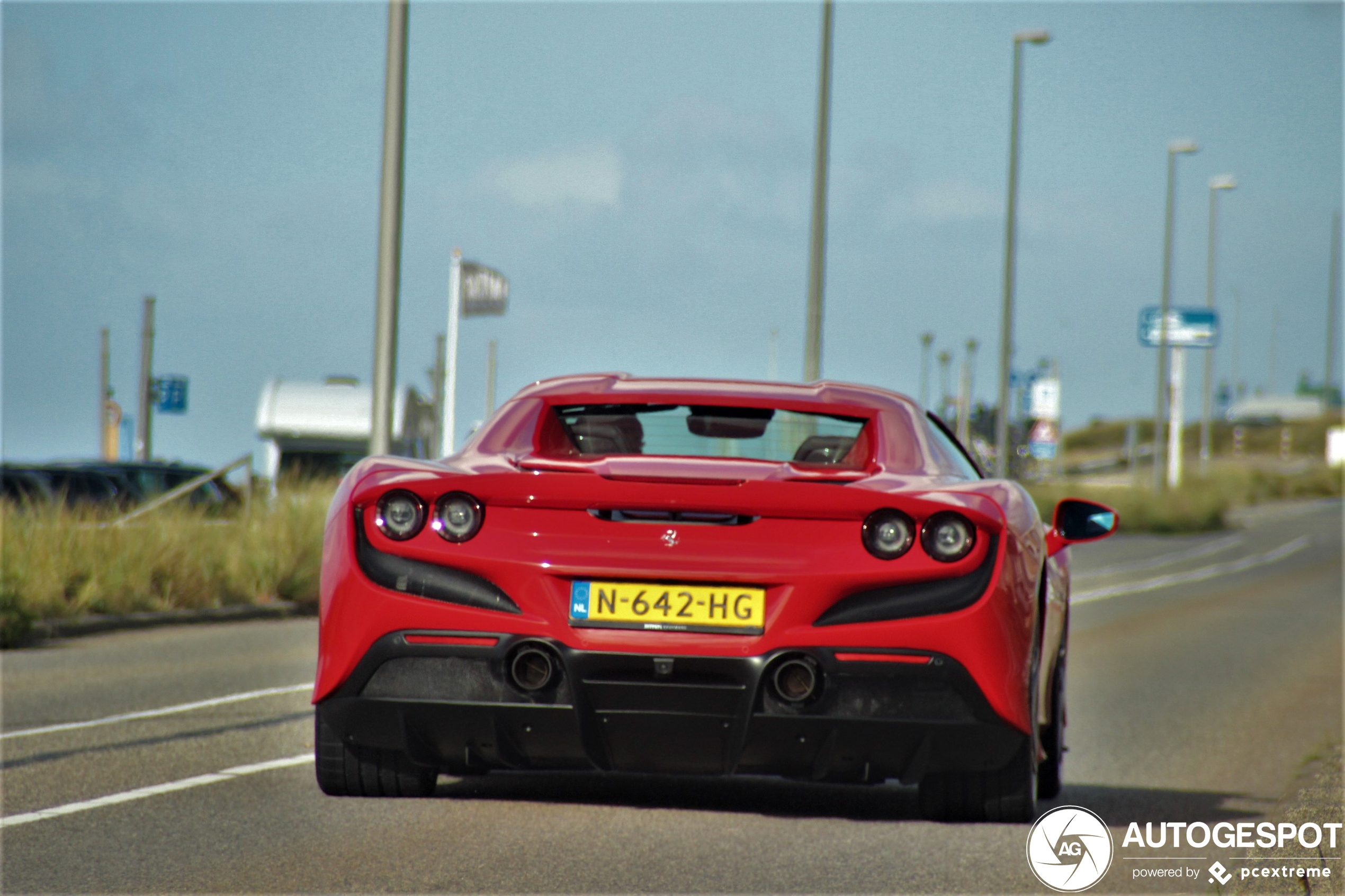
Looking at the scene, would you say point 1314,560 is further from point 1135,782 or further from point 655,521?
point 655,521

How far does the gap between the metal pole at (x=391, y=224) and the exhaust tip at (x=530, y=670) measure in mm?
11887

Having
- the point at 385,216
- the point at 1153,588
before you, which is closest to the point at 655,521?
the point at 385,216

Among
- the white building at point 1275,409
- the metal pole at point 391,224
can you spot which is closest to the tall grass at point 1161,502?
the metal pole at point 391,224

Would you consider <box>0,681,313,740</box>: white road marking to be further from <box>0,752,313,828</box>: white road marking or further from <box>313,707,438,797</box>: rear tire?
<box>313,707,438,797</box>: rear tire

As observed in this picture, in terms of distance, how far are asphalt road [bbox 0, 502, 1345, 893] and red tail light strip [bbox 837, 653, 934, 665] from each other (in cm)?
128

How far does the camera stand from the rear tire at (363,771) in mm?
5375

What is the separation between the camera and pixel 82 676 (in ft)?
39.3

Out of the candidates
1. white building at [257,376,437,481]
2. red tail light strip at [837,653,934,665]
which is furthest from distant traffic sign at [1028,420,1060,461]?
red tail light strip at [837,653,934,665]

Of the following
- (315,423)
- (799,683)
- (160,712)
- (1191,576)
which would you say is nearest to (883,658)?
(799,683)

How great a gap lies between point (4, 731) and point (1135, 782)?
563 cm

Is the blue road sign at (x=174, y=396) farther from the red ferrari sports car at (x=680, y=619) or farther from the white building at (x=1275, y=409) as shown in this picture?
the white building at (x=1275, y=409)

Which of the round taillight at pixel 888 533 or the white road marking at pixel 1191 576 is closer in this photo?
the round taillight at pixel 888 533

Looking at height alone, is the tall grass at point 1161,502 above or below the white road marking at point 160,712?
below

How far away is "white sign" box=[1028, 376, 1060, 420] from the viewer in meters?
53.8
